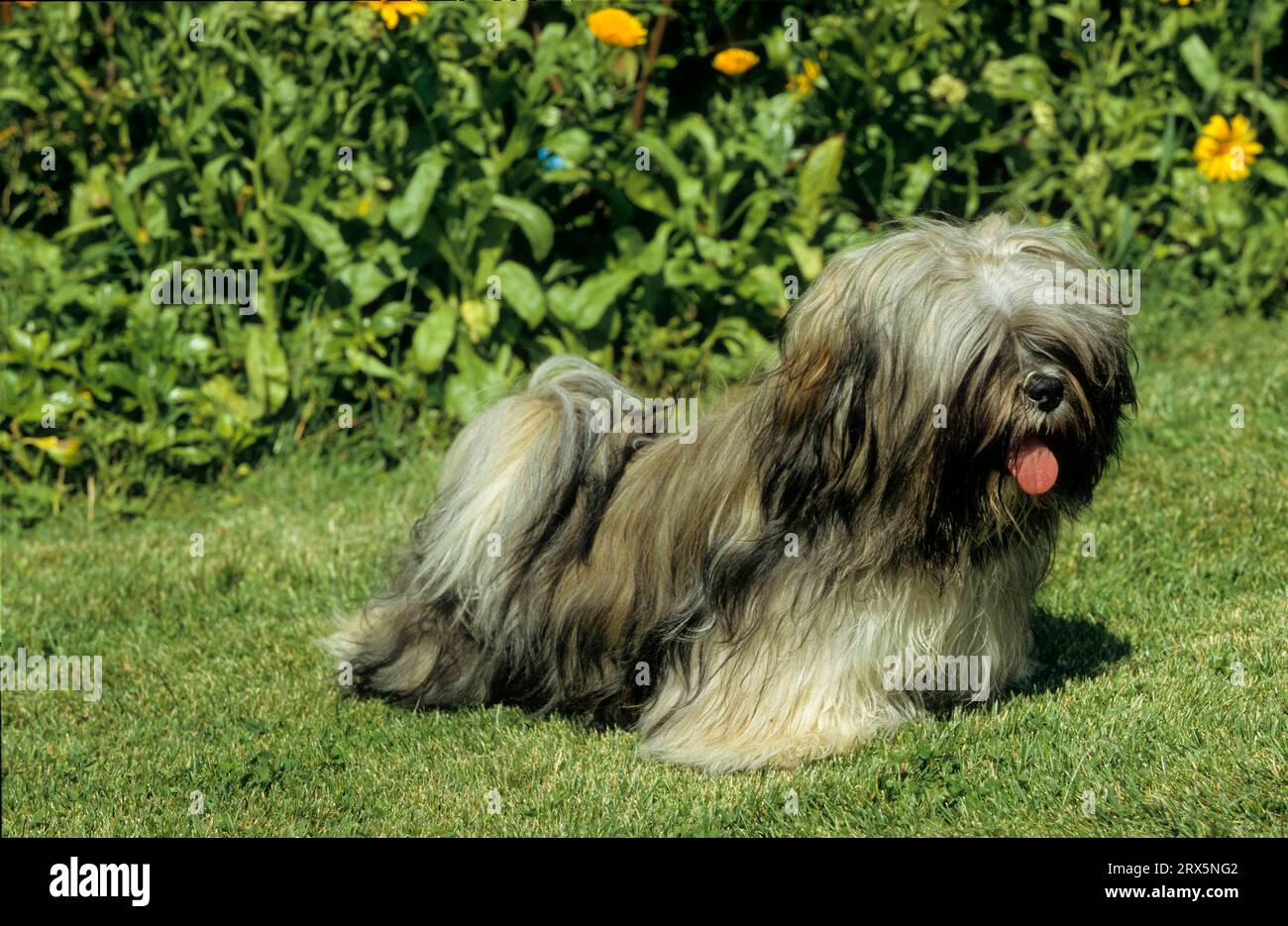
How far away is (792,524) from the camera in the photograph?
430 centimetres

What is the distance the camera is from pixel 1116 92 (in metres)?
8.66

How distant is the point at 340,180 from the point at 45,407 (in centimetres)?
168

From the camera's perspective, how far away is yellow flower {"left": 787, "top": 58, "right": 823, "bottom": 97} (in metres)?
7.84

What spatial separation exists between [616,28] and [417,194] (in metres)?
1.18

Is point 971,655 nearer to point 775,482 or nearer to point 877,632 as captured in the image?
point 877,632

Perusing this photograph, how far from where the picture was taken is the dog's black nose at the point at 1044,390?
3811 millimetres

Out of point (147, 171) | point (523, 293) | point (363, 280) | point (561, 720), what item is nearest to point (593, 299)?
point (523, 293)

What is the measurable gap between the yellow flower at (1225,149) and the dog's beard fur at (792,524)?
442 cm

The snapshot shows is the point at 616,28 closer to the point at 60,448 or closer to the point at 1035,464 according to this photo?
the point at 60,448

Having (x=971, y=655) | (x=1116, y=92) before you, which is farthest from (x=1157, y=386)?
(x=971, y=655)

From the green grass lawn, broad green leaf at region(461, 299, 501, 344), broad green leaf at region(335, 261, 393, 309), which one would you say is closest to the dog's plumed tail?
the green grass lawn

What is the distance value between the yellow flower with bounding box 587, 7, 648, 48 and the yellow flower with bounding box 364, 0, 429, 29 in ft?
2.57

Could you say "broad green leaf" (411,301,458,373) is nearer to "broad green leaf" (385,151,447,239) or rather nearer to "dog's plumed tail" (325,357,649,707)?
"broad green leaf" (385,151,447,239)

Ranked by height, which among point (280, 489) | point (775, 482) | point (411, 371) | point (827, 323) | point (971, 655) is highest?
point (827, 323)
